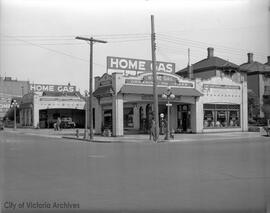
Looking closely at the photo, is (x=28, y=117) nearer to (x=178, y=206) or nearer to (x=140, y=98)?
(x=140, y=98)

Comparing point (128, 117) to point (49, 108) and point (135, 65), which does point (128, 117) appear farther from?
point (49, 108)

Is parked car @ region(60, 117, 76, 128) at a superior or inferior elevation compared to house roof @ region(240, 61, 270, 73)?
inferior

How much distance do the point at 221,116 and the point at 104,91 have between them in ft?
42.7

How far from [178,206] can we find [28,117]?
62.3 m

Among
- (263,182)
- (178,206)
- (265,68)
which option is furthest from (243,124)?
(178,206)

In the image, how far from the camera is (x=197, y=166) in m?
13.8

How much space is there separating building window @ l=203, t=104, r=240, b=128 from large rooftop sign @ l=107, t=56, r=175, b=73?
→ 538 centimetres

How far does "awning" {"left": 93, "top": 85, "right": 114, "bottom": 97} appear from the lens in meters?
36.9

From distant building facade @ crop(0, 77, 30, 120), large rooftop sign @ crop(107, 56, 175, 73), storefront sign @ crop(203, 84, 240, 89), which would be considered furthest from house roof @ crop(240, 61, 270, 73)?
distant building facade @ crop(0, 77, 30, 120)

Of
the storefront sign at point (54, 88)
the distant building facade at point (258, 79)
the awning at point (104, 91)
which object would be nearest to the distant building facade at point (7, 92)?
the storefront sign at point (54, 88)

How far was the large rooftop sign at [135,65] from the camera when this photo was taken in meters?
40.2

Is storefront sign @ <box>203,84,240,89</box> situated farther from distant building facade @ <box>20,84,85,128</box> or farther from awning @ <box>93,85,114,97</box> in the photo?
distant building facade @ <box>20,84,85,128</box>

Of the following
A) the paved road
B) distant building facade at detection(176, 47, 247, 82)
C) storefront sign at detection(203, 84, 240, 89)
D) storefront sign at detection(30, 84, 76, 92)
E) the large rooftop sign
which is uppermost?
distant building facade at detection(176, 47, 247, 82)

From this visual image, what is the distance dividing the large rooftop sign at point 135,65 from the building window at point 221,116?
5378 millimetres
